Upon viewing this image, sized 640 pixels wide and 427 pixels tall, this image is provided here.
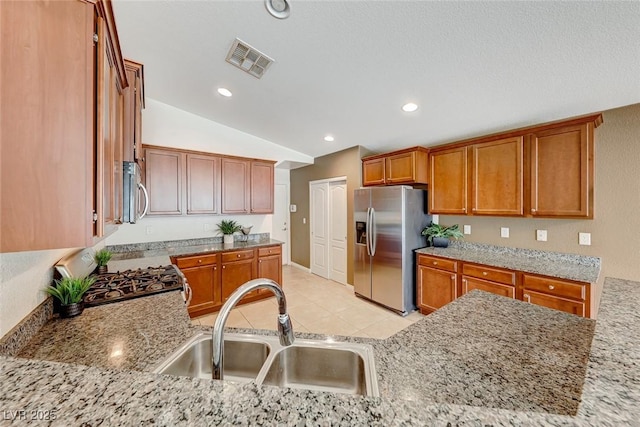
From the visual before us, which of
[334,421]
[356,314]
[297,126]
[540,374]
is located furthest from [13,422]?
[297,126]

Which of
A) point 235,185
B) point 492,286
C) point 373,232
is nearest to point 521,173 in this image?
point 492,286

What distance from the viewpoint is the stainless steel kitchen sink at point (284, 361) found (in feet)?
3.27

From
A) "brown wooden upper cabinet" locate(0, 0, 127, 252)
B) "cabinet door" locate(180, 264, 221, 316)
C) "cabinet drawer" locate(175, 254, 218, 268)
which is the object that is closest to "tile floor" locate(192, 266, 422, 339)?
"cabinet door" locate(180, 264, 221, 316)

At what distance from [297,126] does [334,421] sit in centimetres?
367

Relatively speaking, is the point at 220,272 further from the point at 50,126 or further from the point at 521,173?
the point at 521,173

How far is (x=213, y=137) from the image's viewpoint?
4.00m

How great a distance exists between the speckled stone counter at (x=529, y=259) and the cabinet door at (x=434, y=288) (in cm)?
24

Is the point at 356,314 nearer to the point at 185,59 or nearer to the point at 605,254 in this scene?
the point at 605,254

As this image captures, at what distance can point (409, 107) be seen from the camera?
271cm

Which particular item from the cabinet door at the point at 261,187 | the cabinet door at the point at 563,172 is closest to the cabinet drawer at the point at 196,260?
the cabinet door at the point at 261,187

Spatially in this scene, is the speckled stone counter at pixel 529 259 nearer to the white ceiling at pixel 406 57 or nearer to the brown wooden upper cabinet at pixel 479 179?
the brown wooden upper cabinet at pixel 479 179

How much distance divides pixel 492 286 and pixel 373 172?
84.4 inches

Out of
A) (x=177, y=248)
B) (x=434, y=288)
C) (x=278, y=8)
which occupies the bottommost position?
(x=434, y=288)

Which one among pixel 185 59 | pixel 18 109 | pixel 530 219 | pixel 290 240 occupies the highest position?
pixel 185 59
